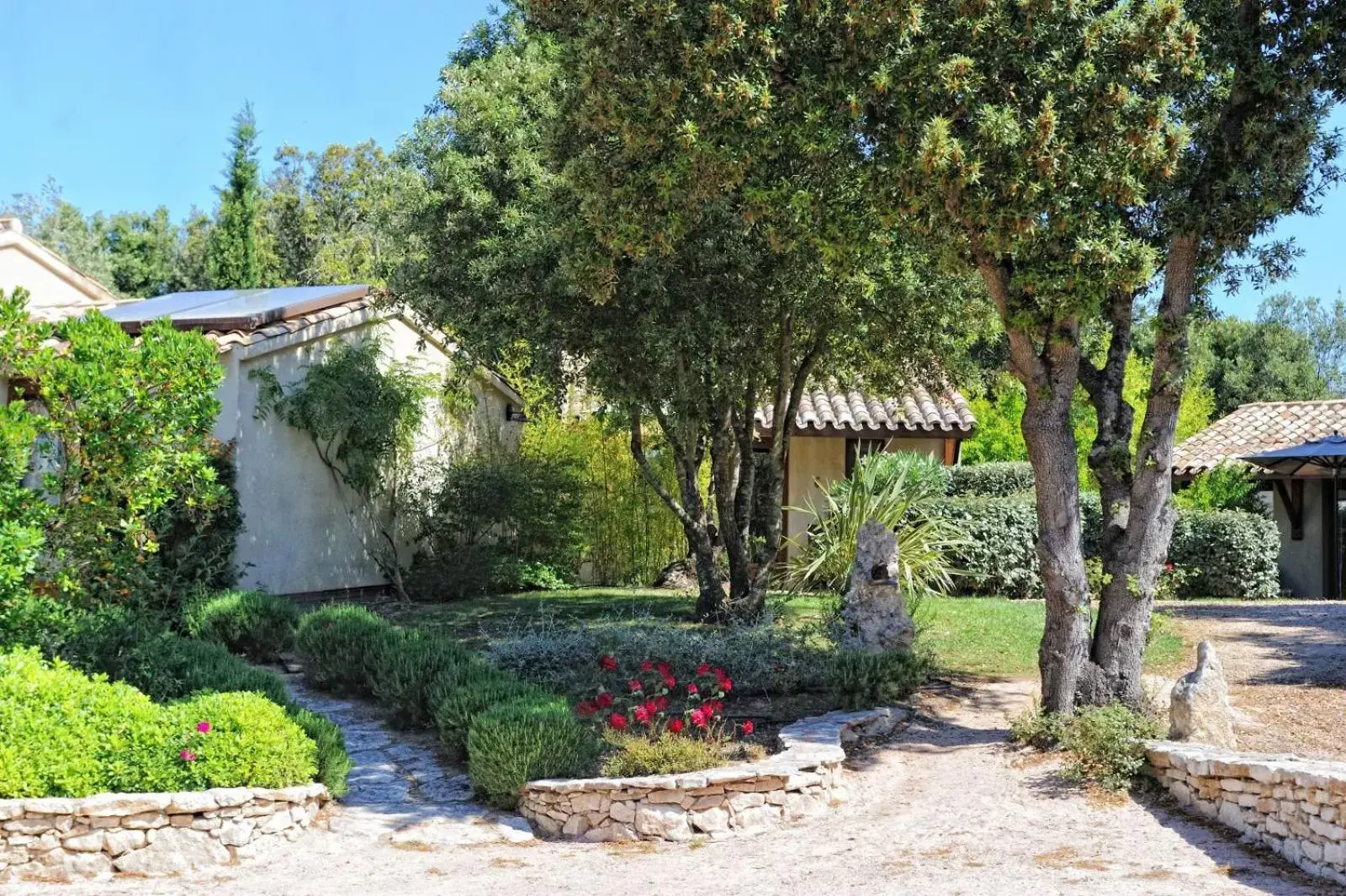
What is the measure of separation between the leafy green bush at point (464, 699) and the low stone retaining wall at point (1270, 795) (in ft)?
14.7

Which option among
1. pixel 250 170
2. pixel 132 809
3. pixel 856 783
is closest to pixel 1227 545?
pixel 856 783

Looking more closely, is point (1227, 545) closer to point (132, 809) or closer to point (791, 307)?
point (791, 307)

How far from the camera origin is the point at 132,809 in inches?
262

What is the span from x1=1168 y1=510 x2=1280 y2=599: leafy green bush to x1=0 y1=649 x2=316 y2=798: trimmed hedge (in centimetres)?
1583

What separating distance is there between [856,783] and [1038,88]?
513cm

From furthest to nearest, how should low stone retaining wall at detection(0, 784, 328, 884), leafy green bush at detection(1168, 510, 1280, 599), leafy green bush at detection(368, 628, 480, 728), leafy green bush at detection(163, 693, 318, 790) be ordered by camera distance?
leafy green bush at detection(1168, 510, 1280, 599) < leafy green bush at detection(368, 628, 480, 728) < leafy green bush at detection(163, 693, 318, 790) < low stone retaining wall at detection(0, 784, 328, 884)

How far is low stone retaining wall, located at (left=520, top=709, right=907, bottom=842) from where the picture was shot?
7.39 metres

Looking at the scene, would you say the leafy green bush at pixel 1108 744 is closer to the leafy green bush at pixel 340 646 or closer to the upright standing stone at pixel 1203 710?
the upright standing stone at pixel 1203 710

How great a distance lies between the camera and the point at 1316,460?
21188 mm

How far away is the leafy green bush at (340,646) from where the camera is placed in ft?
35.3

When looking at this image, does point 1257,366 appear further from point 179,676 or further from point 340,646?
point 179,676

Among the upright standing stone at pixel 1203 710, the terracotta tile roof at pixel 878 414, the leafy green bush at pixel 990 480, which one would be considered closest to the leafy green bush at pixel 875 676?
the upright standing stone at pixel 1203 710

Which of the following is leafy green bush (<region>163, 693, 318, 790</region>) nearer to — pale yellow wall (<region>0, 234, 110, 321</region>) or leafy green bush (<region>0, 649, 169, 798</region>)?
leafy green bush (<region>0, 649, 169, 798</region>)

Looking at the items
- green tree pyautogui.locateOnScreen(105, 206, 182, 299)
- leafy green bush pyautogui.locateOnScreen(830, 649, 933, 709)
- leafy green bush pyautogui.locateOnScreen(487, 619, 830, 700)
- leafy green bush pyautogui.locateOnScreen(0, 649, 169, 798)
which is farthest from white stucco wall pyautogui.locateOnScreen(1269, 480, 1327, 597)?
green tree pyautogui.locateOnScreen(105, 206, 182, 299)
